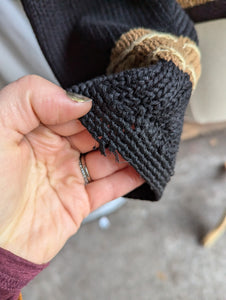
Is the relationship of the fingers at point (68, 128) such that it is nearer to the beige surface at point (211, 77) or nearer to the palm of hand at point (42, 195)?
the palm of hand at point (42, 195)

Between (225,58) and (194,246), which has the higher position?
(225,58)

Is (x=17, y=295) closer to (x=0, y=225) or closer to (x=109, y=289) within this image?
(x=0, y=225)

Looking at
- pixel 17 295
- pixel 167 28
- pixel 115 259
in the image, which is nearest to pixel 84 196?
pixel 17 295

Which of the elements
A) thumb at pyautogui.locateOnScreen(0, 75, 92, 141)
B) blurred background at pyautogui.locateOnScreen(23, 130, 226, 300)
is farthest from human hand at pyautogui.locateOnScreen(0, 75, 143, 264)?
blurred background at pyautogui.locateOnScreen(23, 130, 226, 300)

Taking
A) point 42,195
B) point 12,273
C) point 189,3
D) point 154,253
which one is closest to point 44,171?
point 42,195

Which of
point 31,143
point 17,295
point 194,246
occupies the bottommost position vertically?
point 194,246

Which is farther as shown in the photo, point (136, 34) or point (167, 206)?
point (167, 206)
